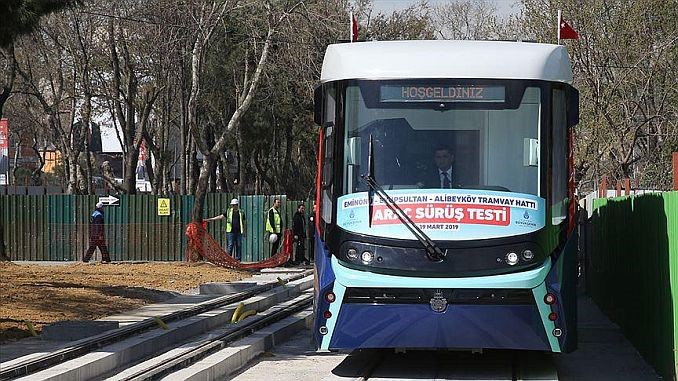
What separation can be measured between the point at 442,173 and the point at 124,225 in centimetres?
2564

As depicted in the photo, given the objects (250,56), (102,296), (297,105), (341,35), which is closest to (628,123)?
(341,35)

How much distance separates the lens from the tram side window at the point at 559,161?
13.0 metres

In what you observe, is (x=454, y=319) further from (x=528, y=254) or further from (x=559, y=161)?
(x=559, y=161)

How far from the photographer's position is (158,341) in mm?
15805

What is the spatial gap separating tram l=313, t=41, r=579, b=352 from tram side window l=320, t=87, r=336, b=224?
22mm

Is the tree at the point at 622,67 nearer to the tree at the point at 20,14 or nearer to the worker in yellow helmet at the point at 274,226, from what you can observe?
the worker in yellow helmet at the point at 274,226

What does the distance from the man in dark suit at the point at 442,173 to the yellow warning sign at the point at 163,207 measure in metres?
24.8

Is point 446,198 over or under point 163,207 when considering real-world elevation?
over

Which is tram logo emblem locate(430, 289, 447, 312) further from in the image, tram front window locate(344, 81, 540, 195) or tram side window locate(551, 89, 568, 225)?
tram side window locate(551, 89, 568, 225)

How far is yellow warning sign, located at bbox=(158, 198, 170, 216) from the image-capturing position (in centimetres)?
Result: 3706


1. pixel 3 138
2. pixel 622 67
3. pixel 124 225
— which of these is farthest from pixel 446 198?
pixel 622 67

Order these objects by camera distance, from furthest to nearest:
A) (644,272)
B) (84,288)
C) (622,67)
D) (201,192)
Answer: (622,67), (201,192), (84,288), (644,272)

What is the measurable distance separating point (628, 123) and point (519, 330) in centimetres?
2716

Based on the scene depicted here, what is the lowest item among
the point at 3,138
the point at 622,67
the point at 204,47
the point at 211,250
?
the point at 211,250
